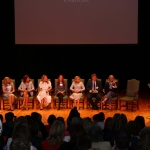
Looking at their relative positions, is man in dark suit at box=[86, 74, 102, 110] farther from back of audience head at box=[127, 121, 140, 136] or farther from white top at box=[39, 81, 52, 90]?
back of audience head at box=[127, 121, 140, 136]

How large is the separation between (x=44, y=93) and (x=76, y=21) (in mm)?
2636

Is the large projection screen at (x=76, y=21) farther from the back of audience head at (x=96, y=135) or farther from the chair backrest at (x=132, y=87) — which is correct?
the back of audience head at (x=96, y=135)

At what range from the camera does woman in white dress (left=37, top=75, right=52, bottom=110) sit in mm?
11756

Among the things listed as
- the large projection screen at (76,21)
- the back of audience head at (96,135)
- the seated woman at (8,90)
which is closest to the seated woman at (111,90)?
the large projection screen at (76,21)

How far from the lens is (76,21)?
13055 millimetres

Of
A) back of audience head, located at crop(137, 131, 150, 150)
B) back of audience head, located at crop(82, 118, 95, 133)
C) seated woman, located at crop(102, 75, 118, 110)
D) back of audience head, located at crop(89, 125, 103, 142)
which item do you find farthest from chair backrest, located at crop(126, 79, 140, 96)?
back of audience head, located at crop(137, 131, 150, 150)

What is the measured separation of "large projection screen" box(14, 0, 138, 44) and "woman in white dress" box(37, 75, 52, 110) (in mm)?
1765

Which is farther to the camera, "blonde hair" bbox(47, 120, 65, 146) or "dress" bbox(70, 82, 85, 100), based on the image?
"dress" bbox(70, 82, 85, 100)

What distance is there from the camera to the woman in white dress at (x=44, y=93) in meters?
11.8

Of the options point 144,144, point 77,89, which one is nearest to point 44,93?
point 77,89

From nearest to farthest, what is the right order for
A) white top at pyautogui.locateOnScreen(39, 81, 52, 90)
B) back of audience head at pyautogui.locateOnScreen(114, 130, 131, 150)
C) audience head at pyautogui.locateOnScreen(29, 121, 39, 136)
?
back of audience head at pyautogui.locateOnScreen(114, 130, 131, 150)
audience head at pyautogui.locateOnScreen(29, 121, 39, 136)
white top at pyautogui.locateOnScreen(39, 81, 52, 90)

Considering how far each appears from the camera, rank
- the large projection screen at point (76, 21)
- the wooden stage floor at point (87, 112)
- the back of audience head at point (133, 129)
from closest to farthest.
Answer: the back of audience head at point (133, 129) → the wooden stage floor at point (87, 112) → the large projection screen at point (76, 21)

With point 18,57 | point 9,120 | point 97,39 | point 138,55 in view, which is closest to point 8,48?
point 18,57

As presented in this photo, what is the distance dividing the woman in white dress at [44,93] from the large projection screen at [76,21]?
1.76 m
